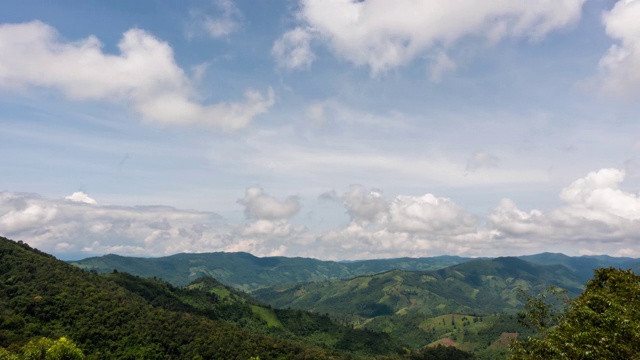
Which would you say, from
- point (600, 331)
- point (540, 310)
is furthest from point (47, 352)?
point (600, 331)

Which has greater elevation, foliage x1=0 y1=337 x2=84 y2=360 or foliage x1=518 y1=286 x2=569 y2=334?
foliage x1=518 y1=286 x2=569 y2=334

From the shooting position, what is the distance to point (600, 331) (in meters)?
58.7

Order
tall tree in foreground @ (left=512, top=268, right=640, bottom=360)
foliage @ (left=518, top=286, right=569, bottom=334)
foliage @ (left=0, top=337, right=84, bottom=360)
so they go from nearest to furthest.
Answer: tall tree in foreground @ (left=512, top=268, right=640, bottom=360), foliage @ (left=518, top=286, right=569, bottom=334), foliage @ (left=0, top=337, right=84, bottom=360)

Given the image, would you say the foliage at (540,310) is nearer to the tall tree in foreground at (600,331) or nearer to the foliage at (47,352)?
the tall tree in foreground at (600,331)

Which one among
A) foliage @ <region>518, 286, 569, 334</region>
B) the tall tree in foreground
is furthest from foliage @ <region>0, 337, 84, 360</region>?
foliage @ <region>518, 286, 569, 334</region>

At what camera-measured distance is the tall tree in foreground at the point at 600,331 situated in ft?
169

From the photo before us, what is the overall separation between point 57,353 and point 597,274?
509 feet

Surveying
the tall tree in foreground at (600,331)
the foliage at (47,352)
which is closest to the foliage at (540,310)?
the tall tree in foreground at (600,331)

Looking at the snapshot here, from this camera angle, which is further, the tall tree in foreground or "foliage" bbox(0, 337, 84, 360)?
"foliage" bbox(0, 337, 84, 360)

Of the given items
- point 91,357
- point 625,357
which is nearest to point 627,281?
point 625,357

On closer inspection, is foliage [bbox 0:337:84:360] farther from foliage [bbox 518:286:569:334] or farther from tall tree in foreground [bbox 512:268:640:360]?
foliage [bbox 518:286:569:334]

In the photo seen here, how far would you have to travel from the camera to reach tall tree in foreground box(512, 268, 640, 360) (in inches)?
2030

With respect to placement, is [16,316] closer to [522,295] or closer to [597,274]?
[522,295]

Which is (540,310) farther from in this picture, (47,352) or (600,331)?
(47,352)
